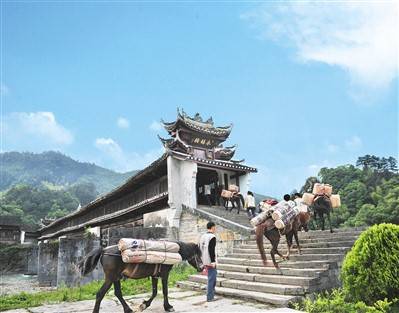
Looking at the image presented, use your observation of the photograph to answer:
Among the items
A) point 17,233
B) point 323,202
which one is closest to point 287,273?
point 323,202

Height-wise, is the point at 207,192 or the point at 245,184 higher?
the point at 245,184

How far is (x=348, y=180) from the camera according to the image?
38688mm

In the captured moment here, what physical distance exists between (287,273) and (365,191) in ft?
100.0

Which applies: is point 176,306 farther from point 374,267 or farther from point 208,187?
point 208,187

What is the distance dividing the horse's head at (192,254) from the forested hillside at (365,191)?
15958 millimetres

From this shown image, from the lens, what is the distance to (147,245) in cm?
623

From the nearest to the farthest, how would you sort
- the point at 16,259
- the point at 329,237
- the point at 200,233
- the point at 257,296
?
the point at 257,296 → the point at 329,237 → the point at 200,233 → the point at 16,259

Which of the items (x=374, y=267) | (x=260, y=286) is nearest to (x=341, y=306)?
(x=374, y=267)

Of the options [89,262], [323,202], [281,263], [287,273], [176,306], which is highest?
[323,202]

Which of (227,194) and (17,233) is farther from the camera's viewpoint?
(17,233)

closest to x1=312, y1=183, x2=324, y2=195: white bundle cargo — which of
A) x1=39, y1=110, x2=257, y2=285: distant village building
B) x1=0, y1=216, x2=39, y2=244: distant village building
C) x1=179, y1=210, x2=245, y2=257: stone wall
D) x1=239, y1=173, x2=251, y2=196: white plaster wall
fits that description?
x1=179, y1=210, x2=245, y2=257: stone wall

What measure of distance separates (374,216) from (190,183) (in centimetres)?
1805

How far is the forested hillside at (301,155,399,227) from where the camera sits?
1083 inches

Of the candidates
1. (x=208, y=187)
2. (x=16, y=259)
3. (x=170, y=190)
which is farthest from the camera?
(x=16, y=259)
